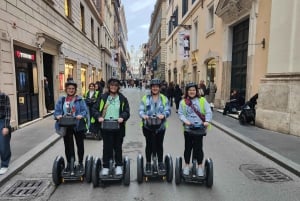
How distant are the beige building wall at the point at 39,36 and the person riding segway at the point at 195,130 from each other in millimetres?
6200

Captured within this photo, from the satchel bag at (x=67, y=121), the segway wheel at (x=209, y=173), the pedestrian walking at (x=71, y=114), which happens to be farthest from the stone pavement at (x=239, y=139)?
the segway wheel at (x=209, y=173)

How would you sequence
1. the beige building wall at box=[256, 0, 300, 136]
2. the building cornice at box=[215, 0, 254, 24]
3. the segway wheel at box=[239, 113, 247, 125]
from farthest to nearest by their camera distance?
the building cornice at box=[215, 0, 254, 24] → the segway wheel at box=[239, 113, 247, 125] → the beige building wall at box=[256, 0, 300, 136]

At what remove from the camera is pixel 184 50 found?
71.8 ft

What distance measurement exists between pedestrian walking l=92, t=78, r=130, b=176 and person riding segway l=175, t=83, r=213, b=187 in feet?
3.27

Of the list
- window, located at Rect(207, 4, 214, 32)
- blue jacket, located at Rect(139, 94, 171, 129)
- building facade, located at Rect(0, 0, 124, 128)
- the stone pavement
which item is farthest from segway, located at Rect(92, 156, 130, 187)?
window, located at Rect(207, 4, 214, 32)

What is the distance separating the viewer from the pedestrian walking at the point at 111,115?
4.23 metres

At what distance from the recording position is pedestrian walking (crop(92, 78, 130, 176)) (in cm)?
423

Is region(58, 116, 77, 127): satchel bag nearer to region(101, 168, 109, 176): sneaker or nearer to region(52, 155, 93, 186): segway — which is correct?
region(52, 155, 93, 186): segway

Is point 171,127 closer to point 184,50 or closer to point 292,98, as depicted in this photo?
point 292,98

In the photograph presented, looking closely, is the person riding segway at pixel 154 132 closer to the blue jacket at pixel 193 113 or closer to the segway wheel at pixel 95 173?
the blue jacket at pixel 193 113

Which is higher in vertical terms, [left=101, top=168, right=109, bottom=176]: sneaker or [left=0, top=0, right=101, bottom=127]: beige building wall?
[left=0, top=0, right=101, bottom=127]: beige building wall

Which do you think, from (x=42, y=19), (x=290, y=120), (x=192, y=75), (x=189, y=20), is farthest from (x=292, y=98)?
(x=189, y=20)

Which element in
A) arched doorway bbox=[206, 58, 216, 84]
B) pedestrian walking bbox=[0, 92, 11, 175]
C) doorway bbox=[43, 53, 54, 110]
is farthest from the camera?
arched doorway bbox=[206, 58, 216, 84]

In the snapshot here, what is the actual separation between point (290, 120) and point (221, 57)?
7144mm
